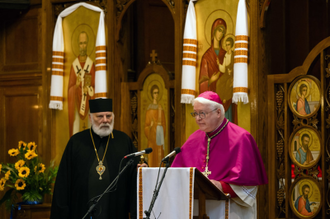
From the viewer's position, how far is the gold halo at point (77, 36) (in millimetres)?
8164

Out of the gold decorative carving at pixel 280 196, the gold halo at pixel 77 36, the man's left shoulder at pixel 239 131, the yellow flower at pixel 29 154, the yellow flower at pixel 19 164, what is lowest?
the gold decorative carving at pixel 280 196

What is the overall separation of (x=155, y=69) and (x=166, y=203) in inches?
149

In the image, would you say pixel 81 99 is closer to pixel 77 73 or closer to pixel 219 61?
pixel 77 73

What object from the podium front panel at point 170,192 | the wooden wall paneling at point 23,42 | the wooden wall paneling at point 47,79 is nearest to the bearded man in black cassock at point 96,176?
the podium front panel at point 170,192

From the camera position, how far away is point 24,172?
23.6 feet

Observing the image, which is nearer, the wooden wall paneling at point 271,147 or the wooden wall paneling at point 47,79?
the wooden wall paneling at point 271,147

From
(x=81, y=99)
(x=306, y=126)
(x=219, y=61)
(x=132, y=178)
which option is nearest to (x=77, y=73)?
(x=81, y=99)

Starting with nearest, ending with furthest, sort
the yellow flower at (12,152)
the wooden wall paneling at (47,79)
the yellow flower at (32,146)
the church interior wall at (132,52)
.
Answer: the church interior wall at (132,52) < the yellow flower at (12,152) < the yellow flower at (32,146) < the wooden wall paneling at (47,79)

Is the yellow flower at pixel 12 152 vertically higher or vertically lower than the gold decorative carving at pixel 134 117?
lower

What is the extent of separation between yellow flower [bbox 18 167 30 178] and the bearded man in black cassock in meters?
1.61

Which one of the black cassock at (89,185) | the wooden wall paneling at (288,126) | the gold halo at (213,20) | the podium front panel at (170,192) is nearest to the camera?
the podium front panel at (170,192)

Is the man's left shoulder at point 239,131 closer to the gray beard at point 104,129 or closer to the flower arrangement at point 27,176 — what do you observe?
the gray beard at point 104,129

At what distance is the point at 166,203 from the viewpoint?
4395 mm

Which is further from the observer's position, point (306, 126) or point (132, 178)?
point (306, 126)
